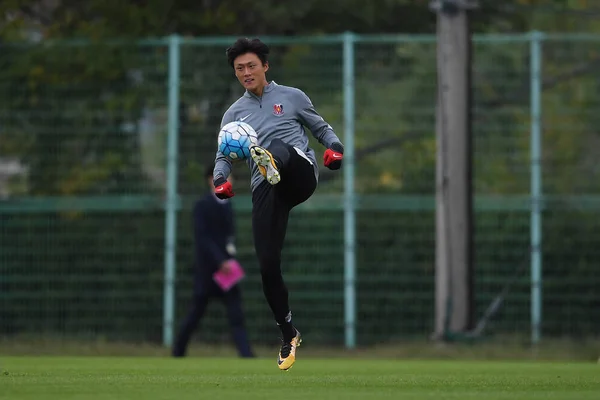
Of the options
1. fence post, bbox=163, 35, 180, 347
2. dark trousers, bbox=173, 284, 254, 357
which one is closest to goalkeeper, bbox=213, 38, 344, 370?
dark trousers, bbox=173, 284, 254, 357

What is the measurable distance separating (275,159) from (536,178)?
8028 mm

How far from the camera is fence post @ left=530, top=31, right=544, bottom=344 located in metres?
18.0

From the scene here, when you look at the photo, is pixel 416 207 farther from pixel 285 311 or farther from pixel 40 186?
pixel 285 311

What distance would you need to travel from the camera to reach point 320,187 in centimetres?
1831

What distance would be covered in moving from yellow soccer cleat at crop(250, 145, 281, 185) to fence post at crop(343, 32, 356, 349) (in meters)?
7.57

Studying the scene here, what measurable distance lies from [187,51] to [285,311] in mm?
7680

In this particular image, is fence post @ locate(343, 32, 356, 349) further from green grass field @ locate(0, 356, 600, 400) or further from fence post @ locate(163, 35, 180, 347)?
green grass field @ locate(0, 356, 600, 400)

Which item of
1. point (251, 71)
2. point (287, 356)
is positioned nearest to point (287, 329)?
point (287, 356)

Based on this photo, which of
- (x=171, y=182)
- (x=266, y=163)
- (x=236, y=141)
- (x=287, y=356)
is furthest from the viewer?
(x=171, y=182)

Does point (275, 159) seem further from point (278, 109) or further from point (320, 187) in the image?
point (320, 187)

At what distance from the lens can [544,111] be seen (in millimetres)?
18156

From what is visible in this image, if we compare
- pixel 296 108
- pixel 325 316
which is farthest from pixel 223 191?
pixel 325 316

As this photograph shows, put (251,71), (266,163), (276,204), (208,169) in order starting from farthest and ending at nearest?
(208,169), (251,71), (276,204), (266,163)

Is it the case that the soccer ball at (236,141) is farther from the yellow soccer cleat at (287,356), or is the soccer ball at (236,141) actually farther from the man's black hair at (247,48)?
the yellow soccer cleat at (287,356)
